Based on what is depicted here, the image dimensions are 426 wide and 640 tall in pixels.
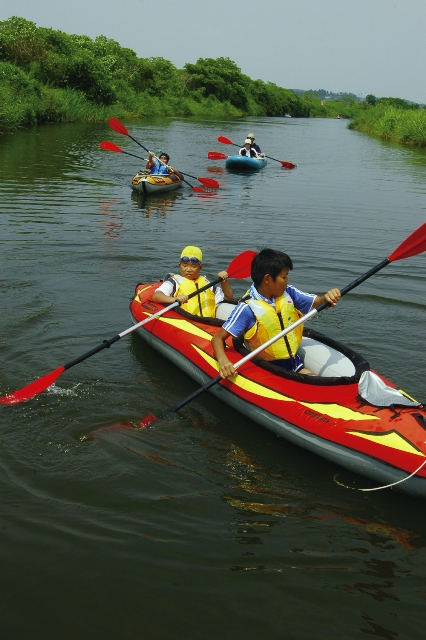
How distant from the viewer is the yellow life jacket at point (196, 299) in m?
6.28

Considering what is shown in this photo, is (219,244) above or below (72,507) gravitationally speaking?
above

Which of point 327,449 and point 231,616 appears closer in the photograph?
point 231,616

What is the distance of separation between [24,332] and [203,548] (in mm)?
3656

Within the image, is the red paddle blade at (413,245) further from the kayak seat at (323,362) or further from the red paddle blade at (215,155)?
the red paddle blade at (215,155)

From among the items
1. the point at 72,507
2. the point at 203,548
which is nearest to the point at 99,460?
the point at 72,507

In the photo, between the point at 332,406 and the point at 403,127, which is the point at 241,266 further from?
the point at 403,127

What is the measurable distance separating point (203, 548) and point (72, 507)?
2.86 feet

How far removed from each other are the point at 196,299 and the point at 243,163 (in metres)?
13.7

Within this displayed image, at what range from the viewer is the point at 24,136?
23.5 m

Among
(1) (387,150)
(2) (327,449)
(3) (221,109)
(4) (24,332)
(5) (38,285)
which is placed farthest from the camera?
(3) (221,109)

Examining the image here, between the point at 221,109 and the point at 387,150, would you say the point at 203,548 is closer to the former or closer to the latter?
the point at 387,150

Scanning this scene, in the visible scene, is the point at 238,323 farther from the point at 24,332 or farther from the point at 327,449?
the point at 24,332

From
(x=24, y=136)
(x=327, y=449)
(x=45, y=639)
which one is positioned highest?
(x=24, y=136)

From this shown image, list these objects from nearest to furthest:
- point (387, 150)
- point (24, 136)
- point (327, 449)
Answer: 1. point (327, 449)
2. point (24, 136)
3. point (387, 150)
